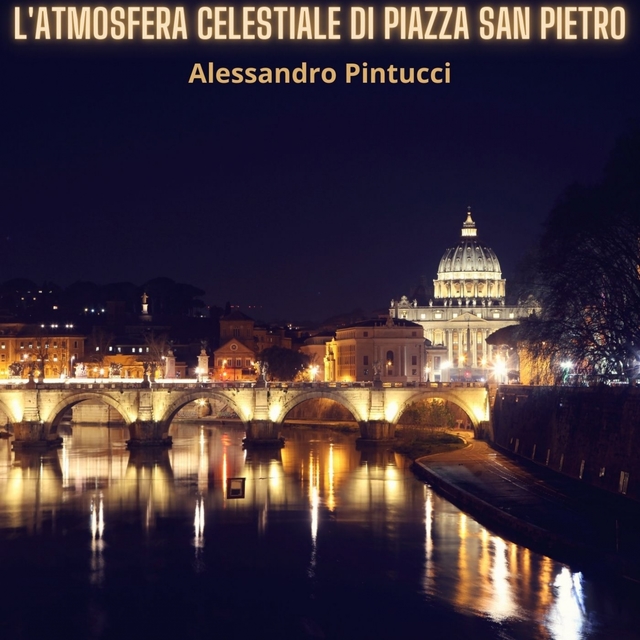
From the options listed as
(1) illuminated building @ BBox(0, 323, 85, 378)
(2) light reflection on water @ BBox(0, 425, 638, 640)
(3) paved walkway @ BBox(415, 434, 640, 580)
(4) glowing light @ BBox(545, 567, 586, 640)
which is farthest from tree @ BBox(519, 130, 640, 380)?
(1) illuminated building @ BBox(0, 323, 85, 378)

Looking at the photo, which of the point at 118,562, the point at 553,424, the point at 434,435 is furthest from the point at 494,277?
the point at 118,562

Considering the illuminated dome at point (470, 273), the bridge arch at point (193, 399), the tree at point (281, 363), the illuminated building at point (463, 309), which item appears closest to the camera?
the bridge arch at point (193, 399)

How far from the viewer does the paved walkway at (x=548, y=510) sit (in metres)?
30.0

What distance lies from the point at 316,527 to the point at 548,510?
7263mm

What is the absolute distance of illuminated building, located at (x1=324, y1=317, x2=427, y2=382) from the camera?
10288 cm

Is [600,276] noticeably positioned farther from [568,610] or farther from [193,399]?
[193,399]

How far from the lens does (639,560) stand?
28578 millimetres

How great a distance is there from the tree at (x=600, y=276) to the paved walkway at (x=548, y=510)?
13.5ft

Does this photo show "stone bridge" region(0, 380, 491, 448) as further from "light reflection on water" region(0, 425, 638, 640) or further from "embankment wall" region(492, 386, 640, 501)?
"embankment wall" region(492, 386, 640, 501)

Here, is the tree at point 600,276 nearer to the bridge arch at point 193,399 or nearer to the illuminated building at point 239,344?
the bridge arch at point 193,399

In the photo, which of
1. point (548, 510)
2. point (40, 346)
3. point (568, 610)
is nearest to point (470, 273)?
point (40, 346)

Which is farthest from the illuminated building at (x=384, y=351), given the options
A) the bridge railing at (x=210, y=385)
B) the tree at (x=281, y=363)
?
the bridge railing at (x=210, y=385)

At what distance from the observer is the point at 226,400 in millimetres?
62750

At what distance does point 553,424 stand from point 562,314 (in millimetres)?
8993
